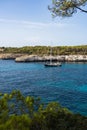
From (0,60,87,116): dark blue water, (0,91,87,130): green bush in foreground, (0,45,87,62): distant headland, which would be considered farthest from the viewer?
(0,45,87,62): distant headland

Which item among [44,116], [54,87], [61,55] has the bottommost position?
[54,87]

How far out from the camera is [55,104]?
13016 millimetres

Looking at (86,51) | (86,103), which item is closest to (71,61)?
(86,51)

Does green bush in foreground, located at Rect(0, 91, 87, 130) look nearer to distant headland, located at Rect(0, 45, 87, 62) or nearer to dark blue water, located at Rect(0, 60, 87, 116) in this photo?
dark blue water, located at Rect(0, 60, 87, 116)

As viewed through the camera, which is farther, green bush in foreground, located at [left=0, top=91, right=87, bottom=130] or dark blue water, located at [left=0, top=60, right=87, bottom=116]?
dark blue water, located at [left=0, top=60, right=87, bottom=116]

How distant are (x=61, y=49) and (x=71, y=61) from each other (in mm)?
25615

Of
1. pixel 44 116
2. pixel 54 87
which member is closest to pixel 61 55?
pixel 54 87

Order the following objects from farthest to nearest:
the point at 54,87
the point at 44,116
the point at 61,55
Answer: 1. the point at 61,55
2. the point at 54,87
3. the point at 44,116

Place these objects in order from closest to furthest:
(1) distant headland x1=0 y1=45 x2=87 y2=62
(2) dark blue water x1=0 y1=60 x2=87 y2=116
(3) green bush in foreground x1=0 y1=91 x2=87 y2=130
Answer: (3) green bush in foreground x1=0 y1=91 x2=87 y2=130 < (2) dark blue water x1=0 y1=60 x2=87 y2=116 < (1) distant headland x1=0 y1=45 x2=87 y2=62

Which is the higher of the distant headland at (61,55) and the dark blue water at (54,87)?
the distant headland at (61,55)

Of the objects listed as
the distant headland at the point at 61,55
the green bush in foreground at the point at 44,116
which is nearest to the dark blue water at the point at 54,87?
the green bush in foreground at the point at 44,116

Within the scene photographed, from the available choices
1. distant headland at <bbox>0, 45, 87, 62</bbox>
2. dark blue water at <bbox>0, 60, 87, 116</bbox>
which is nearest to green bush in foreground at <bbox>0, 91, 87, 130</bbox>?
dark blue water at <bbox>0, 60, 87, 116</bbox>

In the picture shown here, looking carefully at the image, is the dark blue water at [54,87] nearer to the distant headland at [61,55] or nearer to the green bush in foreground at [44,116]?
the green bush in foreground at [44,116]

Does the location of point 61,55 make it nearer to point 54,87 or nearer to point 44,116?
point 54,87
